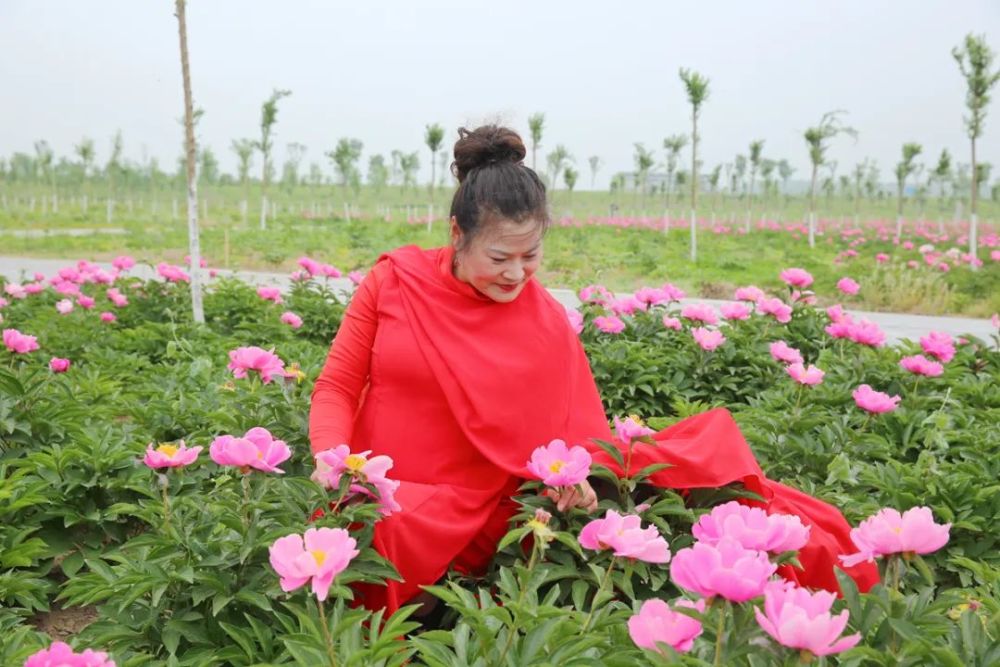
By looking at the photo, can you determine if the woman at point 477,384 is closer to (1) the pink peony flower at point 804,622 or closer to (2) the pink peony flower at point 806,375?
(2) the pink peony flower at point 806,375

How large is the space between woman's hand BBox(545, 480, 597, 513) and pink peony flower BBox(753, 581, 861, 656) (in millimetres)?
857

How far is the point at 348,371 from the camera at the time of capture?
7.08ft

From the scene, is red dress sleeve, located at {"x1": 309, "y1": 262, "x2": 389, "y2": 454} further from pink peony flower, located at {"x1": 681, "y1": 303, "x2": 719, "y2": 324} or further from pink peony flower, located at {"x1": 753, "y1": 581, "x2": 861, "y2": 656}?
pink peony flower, located at {"x1": 681, "y1": 303, "x2": 719, "y2": 324}

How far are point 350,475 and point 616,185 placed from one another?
3837 cm

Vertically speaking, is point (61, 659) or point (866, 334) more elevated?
point (866, 334)

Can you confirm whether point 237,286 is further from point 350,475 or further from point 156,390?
point 350,475

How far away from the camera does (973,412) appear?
3.43 m

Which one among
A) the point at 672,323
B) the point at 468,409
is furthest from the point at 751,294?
the point at 468,409

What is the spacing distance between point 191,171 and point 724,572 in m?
5.39

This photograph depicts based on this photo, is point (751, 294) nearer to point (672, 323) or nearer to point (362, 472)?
point (672, 323)

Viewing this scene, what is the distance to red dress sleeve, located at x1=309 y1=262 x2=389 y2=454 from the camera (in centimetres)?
208

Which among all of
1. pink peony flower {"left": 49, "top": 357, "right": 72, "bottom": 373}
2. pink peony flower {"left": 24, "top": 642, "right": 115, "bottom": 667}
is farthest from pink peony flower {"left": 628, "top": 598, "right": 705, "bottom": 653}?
pink peony flower {"left": 49, "top": 357, "right": 72, "bottom": 373}

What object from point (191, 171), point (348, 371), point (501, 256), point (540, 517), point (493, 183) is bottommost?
point (540, 517)

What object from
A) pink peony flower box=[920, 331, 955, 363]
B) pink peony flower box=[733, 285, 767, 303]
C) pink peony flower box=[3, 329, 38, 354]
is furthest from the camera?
pink peony flower box=[733, 285, 767, 303]
